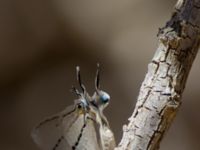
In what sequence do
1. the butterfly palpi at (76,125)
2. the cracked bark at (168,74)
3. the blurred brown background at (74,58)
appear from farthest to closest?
the blurred brown background at (74,58) < the butterfly palpi at (76,125) < the cracked bark at (168,74)

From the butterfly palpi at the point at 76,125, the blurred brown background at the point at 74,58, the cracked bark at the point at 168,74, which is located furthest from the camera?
the blurred brown background at the point at 74,58

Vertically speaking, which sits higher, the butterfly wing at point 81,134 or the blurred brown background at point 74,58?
the blurred brown background at point 74,58

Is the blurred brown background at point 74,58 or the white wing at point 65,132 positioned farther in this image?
the blurred brown background at point 74,58

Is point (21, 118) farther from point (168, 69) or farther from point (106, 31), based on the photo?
point (168, 69)

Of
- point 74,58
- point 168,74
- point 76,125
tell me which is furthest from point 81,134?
point 74,58

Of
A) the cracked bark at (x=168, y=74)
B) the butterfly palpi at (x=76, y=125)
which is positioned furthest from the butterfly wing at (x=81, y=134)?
the cracked bark at (x=168, y=74)

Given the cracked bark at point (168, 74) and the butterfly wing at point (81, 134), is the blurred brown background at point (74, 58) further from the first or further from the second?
the cracked bark at point (168, 74)

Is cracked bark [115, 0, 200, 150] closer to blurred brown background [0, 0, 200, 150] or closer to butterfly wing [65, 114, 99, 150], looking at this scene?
butterfly wing [65, 114, 99, 150]
